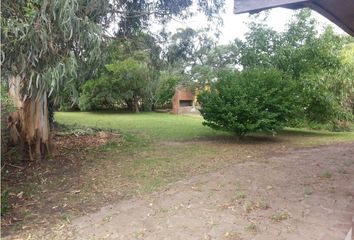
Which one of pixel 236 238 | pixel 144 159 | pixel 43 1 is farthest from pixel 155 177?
pixel 43 1

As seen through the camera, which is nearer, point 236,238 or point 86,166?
point 236,238

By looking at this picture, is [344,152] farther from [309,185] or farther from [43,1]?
[43,1]

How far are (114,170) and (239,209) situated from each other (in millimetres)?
2966

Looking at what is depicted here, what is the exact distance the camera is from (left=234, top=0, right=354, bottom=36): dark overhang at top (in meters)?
2.18

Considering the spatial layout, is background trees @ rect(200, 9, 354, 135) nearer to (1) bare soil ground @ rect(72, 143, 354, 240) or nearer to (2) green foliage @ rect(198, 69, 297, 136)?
(2) green foliage @ rect(198, 69, 297, 136)

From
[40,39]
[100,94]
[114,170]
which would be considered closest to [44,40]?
[40,39]

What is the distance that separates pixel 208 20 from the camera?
29.3ft

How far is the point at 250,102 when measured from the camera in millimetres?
9602

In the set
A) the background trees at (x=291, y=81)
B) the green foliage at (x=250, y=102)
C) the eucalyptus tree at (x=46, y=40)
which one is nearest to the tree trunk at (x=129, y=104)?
the background trees at (x=291, y=81)

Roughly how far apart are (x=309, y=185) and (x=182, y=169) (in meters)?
2.27

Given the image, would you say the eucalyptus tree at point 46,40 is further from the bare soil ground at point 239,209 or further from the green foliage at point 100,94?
the green foliage at point 100,94

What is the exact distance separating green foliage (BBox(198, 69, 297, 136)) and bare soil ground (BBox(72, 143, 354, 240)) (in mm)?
3418

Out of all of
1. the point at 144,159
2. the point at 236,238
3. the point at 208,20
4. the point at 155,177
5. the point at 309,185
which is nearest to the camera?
the point at 236,238

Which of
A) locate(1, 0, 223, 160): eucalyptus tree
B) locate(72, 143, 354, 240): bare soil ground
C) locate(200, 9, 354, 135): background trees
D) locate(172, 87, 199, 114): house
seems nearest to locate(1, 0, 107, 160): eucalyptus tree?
locate(1, 0, 223, 160): eucalyptus tree
